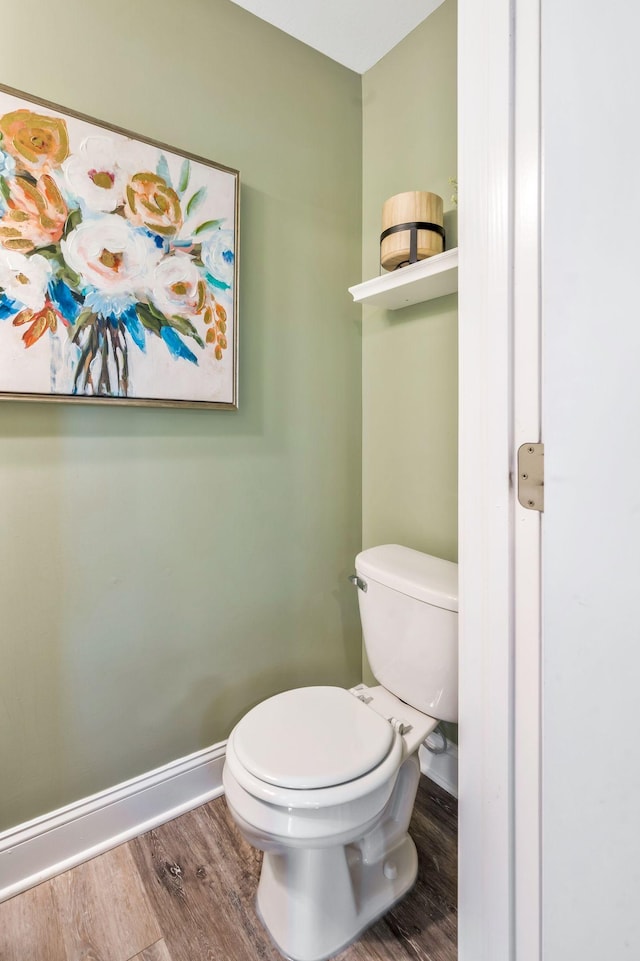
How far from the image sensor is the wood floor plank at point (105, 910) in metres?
1.05

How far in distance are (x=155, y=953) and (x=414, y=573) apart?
1024 mm

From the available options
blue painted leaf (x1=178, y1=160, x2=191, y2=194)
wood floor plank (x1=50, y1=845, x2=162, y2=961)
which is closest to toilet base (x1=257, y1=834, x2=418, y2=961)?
wood floor plank (x1=50, y1=845, x2=162, y2=961)

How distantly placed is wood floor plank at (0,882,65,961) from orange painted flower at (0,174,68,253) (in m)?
1.57

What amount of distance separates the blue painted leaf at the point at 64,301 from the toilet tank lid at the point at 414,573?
101 centimetres

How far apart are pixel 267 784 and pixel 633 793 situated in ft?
2.24

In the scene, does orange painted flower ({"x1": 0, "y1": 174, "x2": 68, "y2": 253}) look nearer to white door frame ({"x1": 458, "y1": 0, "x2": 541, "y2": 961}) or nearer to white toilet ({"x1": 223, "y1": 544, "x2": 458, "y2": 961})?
white door frame ({"x1": 458, "y1": 0, "x2": 541, "y2": 961})

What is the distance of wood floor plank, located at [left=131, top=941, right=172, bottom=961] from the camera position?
3.36 feet

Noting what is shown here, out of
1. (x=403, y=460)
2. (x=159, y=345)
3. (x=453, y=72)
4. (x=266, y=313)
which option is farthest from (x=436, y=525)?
(x=453, y=72)

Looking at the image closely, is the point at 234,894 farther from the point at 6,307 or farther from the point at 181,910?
the point at 6,307

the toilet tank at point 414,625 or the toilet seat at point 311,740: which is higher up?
the toilet tank at point 414,625

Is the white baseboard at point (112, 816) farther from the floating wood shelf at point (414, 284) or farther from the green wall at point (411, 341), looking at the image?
the floating wood shelf at point (414, 284)

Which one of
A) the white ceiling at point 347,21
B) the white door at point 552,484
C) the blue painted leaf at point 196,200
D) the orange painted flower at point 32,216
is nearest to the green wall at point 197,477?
the white ceiling at point 347,21

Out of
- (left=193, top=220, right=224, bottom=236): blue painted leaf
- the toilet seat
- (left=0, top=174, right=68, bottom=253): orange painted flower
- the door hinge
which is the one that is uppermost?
(left=193, top=220, right=224, bottom=236): blue painted leaf

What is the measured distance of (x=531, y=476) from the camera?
686 millimetres
